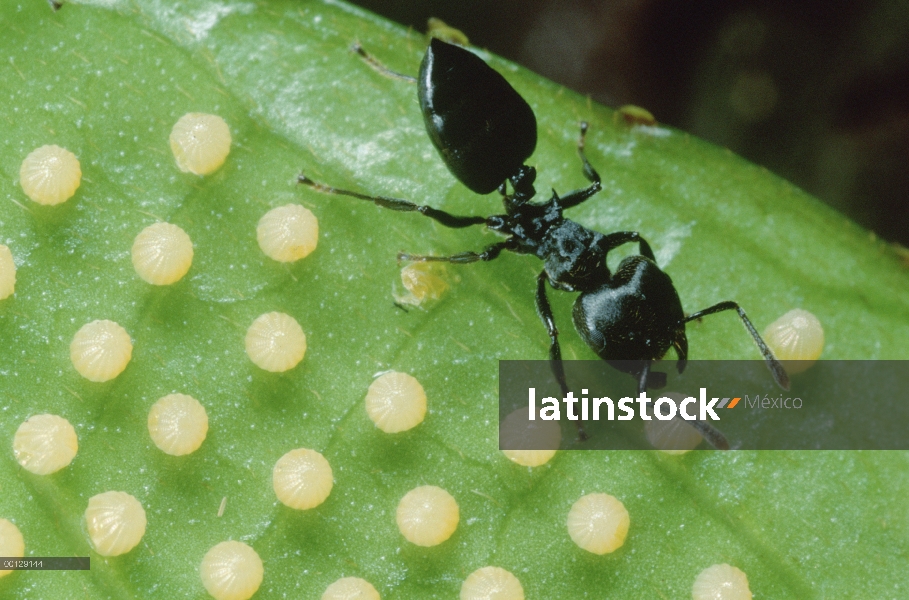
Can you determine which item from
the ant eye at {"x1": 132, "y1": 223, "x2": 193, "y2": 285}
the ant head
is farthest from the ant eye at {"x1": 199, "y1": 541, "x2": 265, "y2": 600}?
the ant head

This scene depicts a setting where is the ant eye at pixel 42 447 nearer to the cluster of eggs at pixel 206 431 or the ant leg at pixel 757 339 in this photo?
the cluster of eggs at pixel 206 431

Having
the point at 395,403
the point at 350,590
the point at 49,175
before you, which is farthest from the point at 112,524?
the point at 49,175

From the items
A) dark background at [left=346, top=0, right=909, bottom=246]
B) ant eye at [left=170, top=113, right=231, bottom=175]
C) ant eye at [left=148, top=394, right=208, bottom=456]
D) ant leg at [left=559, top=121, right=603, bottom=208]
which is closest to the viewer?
ant eye at [left=148, top=394, right=208, bottom=456]

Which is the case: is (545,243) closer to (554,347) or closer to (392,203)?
(554,347)

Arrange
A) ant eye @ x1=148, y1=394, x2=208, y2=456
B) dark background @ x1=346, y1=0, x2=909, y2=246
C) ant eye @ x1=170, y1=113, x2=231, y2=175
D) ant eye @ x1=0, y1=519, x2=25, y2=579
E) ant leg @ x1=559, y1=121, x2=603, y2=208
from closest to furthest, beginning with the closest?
ant eye @ x1=0, y1=519, x2=25, y2=579, ant eye @ x1=148, y1=394, x2=208, y2=456, ant eye @ x1=170, y1=113, x2=231, y2=175, ant leg @ x1=559, y1=121, x2=603, y2=208, dark background @ x1=346, y1=0, x2=909, y2=246

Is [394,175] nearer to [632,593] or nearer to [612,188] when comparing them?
[612,188]

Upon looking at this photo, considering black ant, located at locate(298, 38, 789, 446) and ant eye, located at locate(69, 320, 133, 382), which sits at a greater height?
black ant, located at locate(298, 38, 789, 446)

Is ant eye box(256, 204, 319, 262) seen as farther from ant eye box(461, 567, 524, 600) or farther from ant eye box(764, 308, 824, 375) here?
ant eye box(764, 308, 824, 375)

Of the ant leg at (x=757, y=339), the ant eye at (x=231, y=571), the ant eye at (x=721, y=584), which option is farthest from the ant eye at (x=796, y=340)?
the ant eye at (x=231, y=571)
